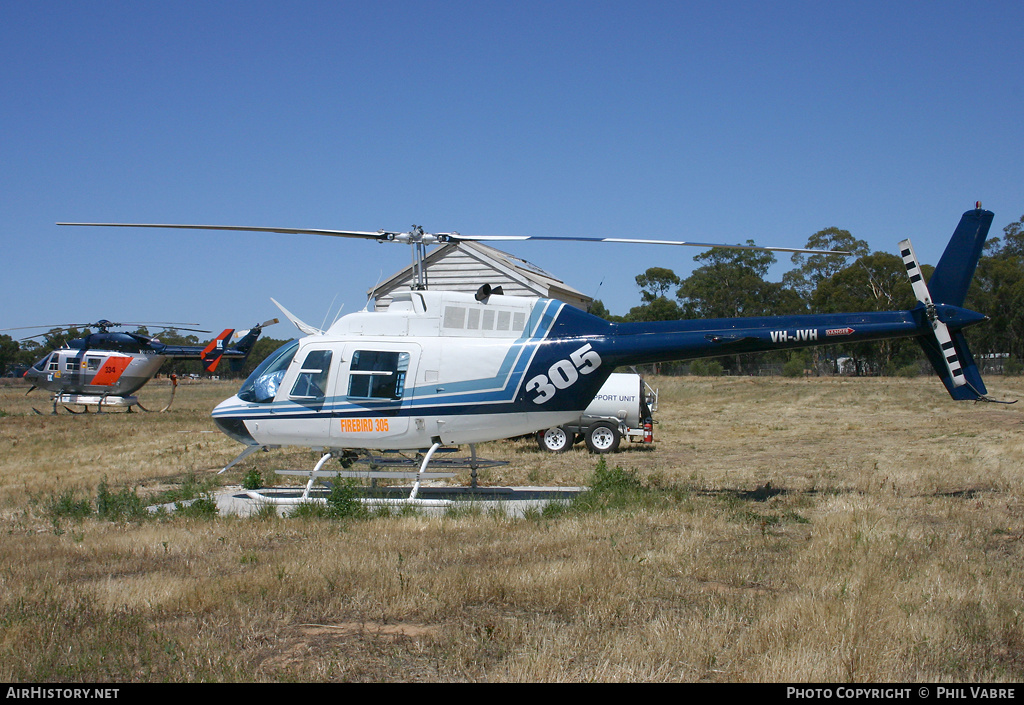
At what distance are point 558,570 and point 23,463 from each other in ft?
57.9

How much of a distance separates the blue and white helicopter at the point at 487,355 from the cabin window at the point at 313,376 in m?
0.02

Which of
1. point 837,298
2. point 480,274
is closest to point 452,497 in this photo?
point 480,274

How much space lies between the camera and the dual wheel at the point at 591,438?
20.0 metres

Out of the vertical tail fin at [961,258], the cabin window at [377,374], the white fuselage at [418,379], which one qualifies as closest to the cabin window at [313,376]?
the white fuselage at [418,379]

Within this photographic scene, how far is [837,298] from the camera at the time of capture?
54.4 m

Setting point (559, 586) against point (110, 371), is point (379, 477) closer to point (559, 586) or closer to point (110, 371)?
point (559, 586)

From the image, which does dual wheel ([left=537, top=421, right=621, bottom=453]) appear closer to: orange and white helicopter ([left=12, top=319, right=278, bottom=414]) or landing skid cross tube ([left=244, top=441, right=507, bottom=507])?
landing skid cross tube ([left=244, top=441, right=507, bottom=507])

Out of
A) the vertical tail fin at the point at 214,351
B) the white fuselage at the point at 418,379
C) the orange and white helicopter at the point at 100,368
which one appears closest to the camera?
the white fuselage at the point at 418,379

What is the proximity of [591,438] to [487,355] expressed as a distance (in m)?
9.12

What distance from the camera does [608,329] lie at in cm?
1195

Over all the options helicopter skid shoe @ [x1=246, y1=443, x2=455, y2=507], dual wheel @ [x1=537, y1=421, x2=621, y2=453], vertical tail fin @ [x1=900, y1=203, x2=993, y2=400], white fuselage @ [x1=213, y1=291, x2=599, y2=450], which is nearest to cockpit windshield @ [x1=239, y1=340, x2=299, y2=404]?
white fuselage @ [x1=213, y1=291, x2=599, y2=450]

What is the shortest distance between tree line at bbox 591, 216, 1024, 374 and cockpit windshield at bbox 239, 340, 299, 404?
37.8 meters

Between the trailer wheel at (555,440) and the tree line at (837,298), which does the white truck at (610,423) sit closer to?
the trailer wheel at (555,440)
